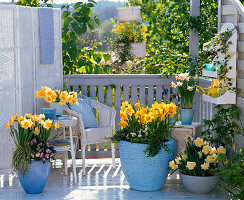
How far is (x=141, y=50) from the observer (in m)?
6.41

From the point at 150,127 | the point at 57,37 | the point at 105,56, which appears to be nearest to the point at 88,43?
the point at 105,56

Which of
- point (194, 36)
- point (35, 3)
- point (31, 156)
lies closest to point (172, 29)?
point (194, 36)

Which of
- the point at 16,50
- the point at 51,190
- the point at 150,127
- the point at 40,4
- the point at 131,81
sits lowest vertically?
the point at 51,190

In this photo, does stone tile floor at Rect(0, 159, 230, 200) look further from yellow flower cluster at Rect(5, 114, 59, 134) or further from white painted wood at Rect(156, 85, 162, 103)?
white painted wood at Rect(156, 85, 162, 103)

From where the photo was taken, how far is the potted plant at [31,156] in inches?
167

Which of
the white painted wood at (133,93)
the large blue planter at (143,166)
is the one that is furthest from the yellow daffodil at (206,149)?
the white painted wood at (133,93)

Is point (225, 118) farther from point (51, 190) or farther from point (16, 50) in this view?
point (16, 50)

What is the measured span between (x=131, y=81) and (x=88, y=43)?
Answer: 156 cm

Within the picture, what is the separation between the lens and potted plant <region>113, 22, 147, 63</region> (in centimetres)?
636

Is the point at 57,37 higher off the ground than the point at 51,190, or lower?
higher

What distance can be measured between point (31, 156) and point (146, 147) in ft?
3.50

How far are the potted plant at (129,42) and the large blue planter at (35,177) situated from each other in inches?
99.7

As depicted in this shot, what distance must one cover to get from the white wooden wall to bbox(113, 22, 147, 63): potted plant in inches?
61.5

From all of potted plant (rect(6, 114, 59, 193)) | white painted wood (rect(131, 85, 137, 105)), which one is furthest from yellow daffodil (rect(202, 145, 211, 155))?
white painted wood (rect(131, 85, 137, 105))
